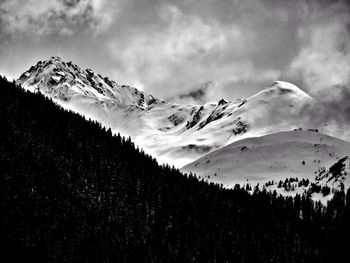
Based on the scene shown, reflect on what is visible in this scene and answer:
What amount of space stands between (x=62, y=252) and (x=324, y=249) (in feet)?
297

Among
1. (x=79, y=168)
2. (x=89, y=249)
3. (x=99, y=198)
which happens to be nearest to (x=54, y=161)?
(x=79, y=168)

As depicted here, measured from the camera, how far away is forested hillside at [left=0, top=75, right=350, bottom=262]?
129m

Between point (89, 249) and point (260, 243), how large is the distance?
6011 cm

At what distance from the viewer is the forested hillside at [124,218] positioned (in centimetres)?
12938

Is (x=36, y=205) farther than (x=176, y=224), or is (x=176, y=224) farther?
(x=176, y=224)

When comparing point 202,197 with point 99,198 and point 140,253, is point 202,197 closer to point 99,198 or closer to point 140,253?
point 99,198

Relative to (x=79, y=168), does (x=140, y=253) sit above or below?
below

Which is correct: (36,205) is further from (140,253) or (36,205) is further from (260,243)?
(260,243)

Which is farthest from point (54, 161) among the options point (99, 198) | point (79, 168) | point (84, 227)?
point (84, 227)

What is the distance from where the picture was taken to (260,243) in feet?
502

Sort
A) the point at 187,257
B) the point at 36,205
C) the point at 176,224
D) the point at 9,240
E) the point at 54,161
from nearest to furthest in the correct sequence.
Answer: the point at 9,240
the point at 187,257
the point at 36,205
the point at 176,224
the point at 54,161

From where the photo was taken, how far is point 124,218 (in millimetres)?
155500

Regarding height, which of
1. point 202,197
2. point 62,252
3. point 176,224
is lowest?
point 62,252

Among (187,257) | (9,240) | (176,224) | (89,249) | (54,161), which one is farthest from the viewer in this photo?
(54,161)
